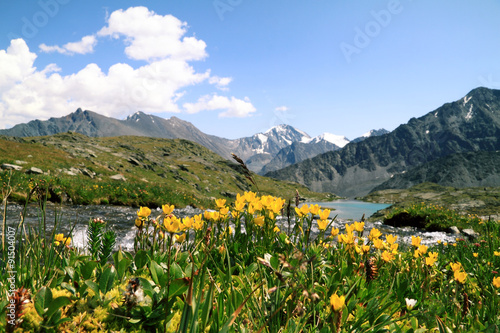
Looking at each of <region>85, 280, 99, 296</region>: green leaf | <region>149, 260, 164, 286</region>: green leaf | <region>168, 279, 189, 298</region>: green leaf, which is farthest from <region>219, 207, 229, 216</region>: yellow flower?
<region>85, 280, 99, 296</region>: green leaf

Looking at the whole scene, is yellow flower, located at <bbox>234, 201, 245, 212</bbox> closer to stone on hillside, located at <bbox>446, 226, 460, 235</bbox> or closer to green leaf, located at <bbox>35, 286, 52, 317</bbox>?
green leaf, located at <bbox>35, 286, 52, 317</bbox>

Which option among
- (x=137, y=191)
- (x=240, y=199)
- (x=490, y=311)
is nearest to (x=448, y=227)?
(x=490, y=311)

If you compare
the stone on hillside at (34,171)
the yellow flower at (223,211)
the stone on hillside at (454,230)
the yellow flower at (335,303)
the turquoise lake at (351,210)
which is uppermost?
the stone on hillside at (34,171)

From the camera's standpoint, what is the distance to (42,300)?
1.62m

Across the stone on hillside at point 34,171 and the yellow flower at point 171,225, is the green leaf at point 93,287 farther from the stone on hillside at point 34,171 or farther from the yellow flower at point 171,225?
the stone on hillside at point 34,171

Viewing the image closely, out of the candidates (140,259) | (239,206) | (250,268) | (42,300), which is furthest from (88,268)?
(239,206)

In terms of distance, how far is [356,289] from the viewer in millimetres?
2801

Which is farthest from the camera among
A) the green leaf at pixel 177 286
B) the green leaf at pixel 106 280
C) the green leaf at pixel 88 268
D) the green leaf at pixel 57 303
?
the green leaf at pixel 88 268

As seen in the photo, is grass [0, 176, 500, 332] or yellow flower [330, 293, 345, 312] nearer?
yellow flower [330, 293, 345, 312]

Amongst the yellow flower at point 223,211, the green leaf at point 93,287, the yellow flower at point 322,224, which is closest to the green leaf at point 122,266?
the green leaf at point 93,287

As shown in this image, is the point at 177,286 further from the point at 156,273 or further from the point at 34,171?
the point at 34,171

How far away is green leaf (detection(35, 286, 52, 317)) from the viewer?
1584mm

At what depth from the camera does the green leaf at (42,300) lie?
62.4 inches

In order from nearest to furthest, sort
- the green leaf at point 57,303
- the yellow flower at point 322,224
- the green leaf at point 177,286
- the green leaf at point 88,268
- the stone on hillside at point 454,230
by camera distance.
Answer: the green leaf at point 57,303 → the green leaf at point 177,286 → the green leaf at point 88,268 → the yellow flower at point 322,224 → the stone on hillside at point 454,230
